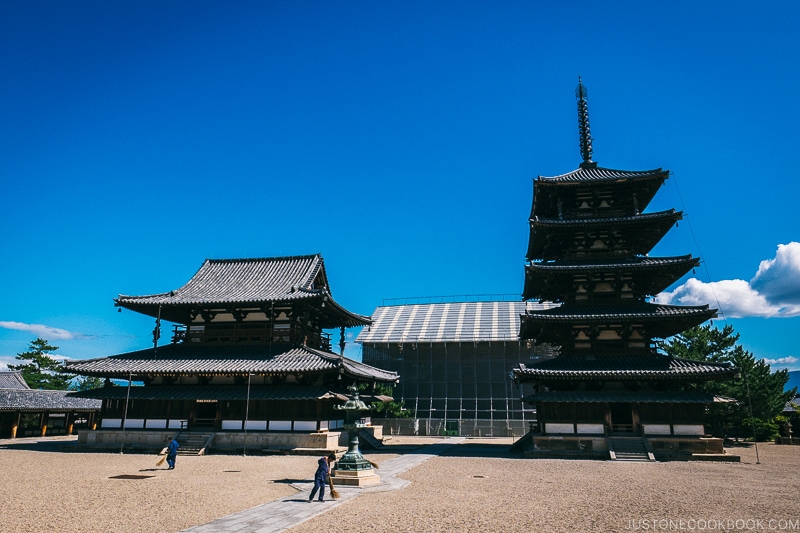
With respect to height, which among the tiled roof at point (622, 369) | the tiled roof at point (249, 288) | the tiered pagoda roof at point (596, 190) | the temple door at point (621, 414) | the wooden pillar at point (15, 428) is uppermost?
the tiered pagoda roof at point (596, 190)

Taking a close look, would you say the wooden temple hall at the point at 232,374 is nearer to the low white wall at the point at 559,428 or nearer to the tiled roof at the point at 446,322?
the low white wall at the point at 559,428

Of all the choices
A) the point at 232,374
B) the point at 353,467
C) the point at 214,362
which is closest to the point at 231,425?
the point at 232,374

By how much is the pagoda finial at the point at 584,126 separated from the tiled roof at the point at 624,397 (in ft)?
55.5

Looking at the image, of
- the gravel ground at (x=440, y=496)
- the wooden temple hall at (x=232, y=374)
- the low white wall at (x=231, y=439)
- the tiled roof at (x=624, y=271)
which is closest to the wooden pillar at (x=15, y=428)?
the wooden temple hall at (x=232, y=374)

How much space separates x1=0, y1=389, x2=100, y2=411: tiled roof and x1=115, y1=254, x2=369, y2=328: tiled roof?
14.1 meters

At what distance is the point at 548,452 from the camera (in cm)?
2802

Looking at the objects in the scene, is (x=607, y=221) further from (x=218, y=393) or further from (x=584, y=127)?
(x=218, y=393)

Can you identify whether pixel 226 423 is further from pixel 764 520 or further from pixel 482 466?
pixel 764 520

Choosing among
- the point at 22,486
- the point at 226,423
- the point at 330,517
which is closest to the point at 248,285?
the point at 226,423

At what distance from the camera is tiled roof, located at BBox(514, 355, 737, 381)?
2683 centimetres

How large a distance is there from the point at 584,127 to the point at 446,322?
3160 cm

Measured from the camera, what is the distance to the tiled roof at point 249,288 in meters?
32.8

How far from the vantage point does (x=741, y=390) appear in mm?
41031

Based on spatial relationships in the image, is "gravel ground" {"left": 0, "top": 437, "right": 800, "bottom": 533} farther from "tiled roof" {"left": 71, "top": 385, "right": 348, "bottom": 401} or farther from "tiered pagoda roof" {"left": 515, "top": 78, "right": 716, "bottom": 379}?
"tiered pagoda roof" {"left": 515, "top": 78, "right": 716, "bottom": 379}
